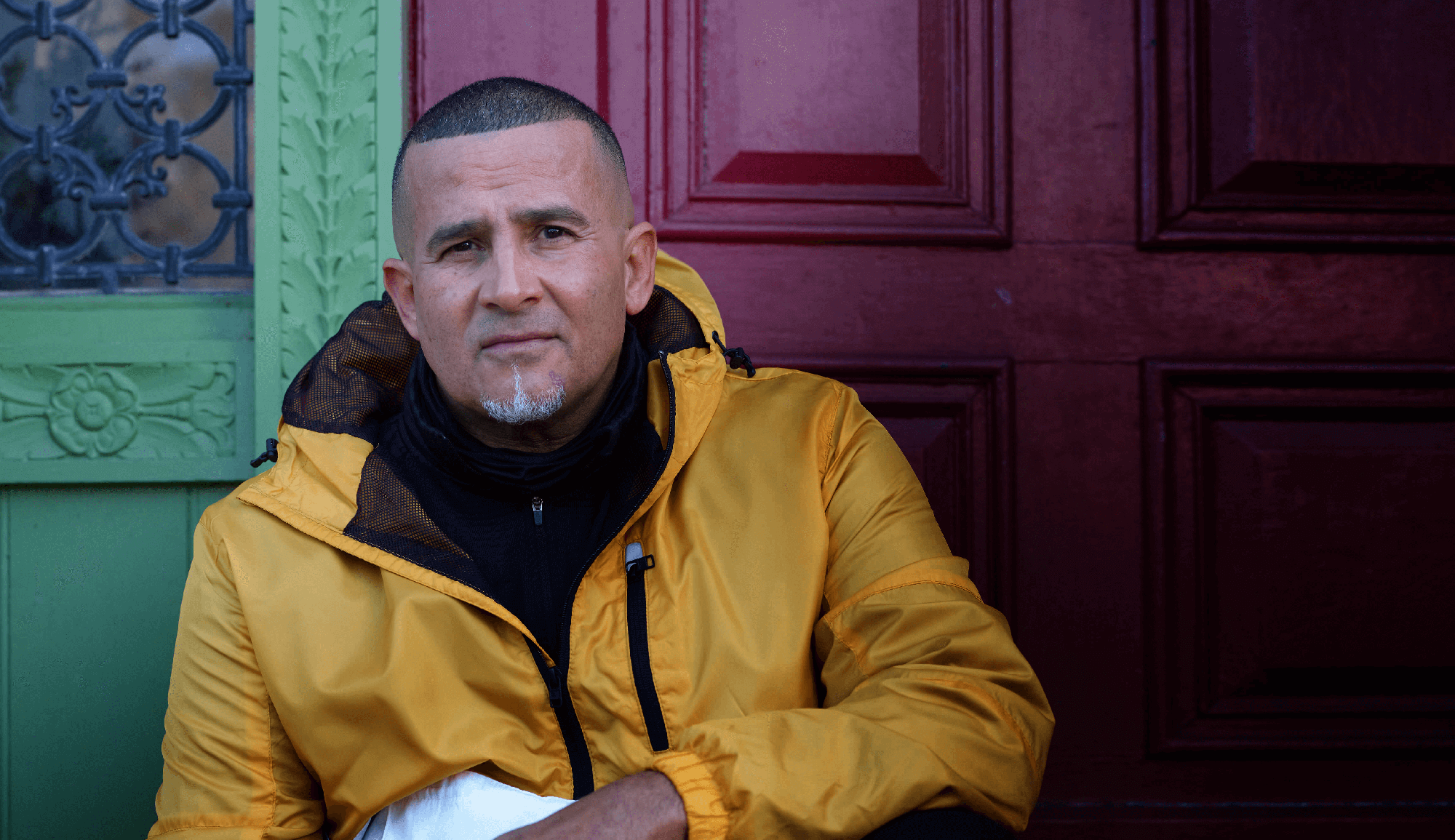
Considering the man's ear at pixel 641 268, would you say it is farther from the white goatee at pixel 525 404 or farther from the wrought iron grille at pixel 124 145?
the wrought iron grille at pixel 124 145

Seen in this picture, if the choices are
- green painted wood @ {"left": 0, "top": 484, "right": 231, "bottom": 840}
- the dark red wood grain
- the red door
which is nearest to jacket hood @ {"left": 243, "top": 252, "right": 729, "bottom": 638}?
the red door

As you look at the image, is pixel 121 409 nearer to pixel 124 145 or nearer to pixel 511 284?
pixel 124 145

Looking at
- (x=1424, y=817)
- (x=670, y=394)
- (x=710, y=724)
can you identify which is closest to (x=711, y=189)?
(x=670, y=394)

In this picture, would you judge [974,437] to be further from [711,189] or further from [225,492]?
[225,492]

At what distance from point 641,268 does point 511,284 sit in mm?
284

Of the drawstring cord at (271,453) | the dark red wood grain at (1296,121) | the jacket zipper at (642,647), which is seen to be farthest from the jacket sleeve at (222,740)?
the dark red wood grain at (1296,121)

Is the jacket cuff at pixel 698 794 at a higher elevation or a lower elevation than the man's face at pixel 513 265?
lower

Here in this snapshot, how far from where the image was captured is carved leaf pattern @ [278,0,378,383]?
1.80 m

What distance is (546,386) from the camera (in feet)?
4.50

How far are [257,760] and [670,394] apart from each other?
0.78 meters

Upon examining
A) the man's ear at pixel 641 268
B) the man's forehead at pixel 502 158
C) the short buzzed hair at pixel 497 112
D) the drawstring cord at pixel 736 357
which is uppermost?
the short buzzed hair at pixel 497 112

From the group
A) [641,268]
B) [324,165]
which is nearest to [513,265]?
[641,268]

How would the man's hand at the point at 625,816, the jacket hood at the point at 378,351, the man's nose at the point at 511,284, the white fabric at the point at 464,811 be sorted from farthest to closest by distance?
1. the jacket hood at the point at 378,351
2. the man's nose at the point at 511,284
3. the white fabric at the point at 464,811
4. the man's hand at the point at 625,816

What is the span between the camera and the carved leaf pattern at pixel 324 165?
1796 mm
